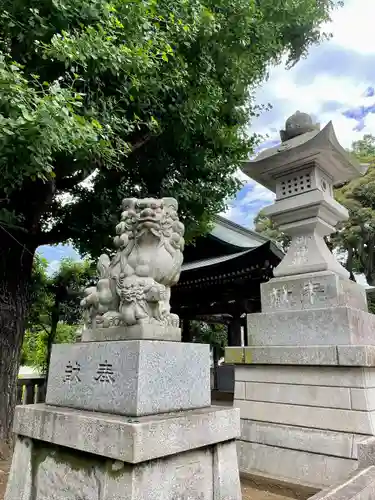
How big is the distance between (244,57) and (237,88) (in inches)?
19.4

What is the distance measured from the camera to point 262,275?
26.2 feet

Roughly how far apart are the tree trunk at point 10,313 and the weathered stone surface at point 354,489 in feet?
16.3

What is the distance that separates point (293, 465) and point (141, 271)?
2732 millimetres

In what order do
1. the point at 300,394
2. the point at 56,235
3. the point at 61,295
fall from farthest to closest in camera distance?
Answer: 1. the point at 61,295
2. the point at 56,235
3. the point at 300,394

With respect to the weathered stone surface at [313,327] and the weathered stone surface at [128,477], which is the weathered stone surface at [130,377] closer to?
the weathered stone surface at [128,477]

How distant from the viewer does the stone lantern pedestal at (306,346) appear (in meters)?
3.52

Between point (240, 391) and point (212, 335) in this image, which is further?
point (212, 335)

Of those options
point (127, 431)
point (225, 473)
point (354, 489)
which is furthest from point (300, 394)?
point (127, 431)

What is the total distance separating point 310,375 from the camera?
12.5 ft

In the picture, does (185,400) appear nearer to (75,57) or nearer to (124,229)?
(124,229)

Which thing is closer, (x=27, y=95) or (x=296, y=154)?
(x=27, y=95)

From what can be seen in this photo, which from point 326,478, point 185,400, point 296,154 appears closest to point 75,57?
point 296,154

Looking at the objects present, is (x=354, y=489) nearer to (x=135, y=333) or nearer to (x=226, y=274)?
(x=135, y=333)

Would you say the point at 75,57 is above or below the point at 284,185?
above
